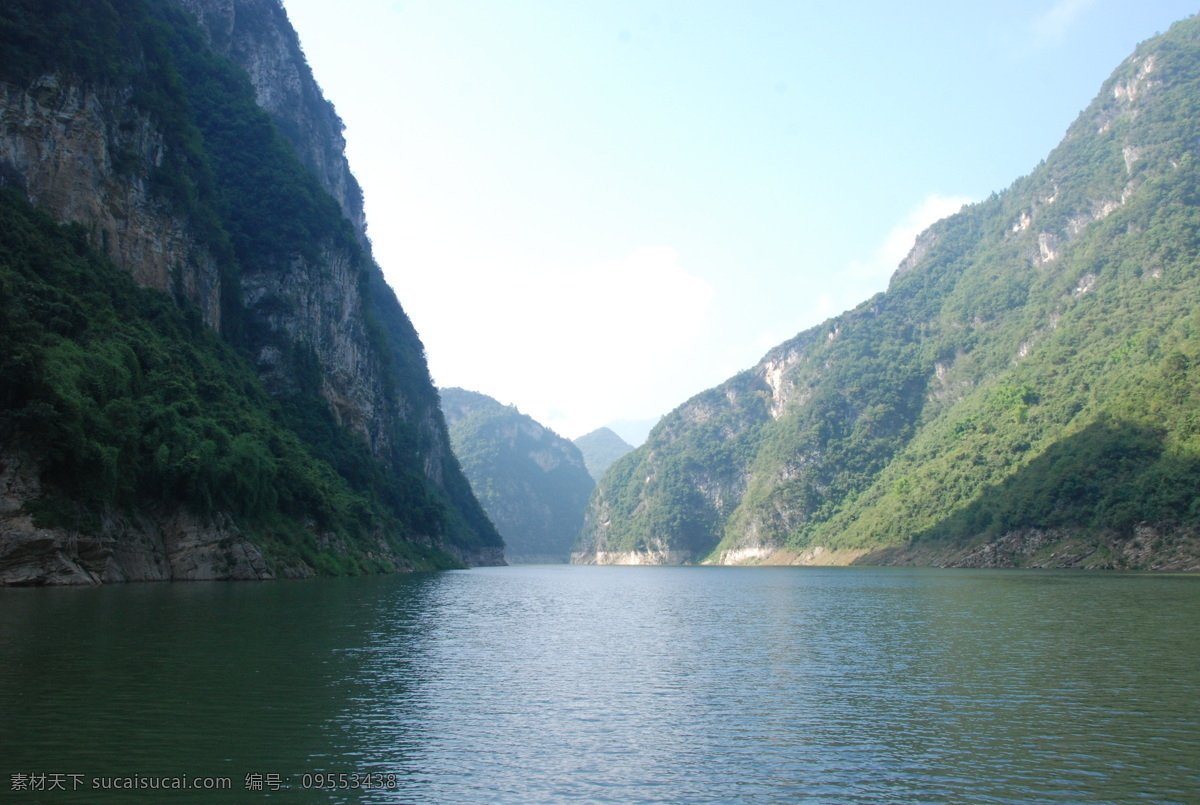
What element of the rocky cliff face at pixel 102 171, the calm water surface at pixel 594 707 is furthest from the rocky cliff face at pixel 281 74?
the calm water surface at pixel 594 707

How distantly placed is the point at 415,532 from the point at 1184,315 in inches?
4521

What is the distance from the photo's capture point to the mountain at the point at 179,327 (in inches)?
1748

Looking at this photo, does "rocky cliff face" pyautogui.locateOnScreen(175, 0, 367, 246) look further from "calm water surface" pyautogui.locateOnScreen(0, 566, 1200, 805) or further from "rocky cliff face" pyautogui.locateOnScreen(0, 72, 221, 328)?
"calm water surface" pyautogui.locateOnScreen(0, 566, 1200, 805)

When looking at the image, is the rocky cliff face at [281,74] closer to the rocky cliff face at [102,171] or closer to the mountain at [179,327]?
the mountain at [179,327]

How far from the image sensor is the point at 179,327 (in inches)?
2773

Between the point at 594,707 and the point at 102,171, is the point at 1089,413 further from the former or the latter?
the point at 102,171

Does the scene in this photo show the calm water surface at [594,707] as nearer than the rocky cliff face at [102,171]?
Yes

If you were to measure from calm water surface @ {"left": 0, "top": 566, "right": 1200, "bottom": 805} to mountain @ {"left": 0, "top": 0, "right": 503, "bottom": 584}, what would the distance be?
10.8 meters

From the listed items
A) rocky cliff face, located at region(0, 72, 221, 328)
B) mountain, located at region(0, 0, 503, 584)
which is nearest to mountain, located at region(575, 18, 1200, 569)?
mountain, located at region(0, 0, 503, 584)

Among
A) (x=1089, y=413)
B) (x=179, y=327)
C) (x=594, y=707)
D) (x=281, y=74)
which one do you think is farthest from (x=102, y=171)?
(x=1089, y=413)

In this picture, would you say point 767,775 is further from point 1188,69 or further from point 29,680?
point 1188,69

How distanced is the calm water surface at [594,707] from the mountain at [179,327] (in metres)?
10.8

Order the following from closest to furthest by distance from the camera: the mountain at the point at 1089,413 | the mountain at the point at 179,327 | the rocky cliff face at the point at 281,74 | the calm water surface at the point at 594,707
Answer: the calm water surface at the point at 594,707, the mountain at the point at 179,327, the mountain at the point at 1089,413, the rocky cliff face at the point at 281,74

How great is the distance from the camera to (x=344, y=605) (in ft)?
139
